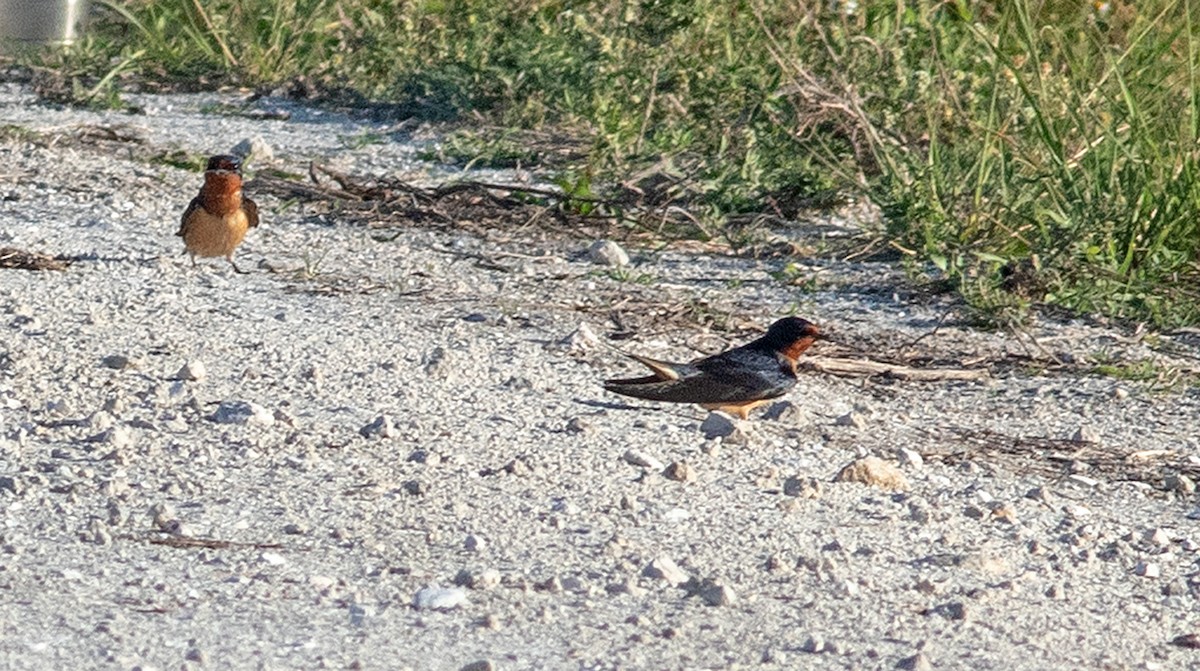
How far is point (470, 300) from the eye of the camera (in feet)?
20.1

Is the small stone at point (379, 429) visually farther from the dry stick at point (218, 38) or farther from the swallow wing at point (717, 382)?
the dry stick at point (218, 38)

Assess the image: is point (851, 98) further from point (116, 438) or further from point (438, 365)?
point (116, 438)

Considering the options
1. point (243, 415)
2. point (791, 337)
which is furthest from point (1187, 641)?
point (243, 415)

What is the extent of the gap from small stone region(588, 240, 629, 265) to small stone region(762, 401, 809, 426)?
190 cm

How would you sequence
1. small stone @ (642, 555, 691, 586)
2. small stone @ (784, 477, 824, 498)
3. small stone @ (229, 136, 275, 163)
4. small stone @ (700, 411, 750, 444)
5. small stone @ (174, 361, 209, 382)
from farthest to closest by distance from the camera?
small stone @ (229, 136, 275, 163), small stone @ (174, 361, 209, 382), small stone @ (700, 411, 750, 444), small stone @ (784, 477, 824, 498), small stone @ (642, 555, 691, 586)

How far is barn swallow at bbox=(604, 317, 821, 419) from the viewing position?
15.9ft

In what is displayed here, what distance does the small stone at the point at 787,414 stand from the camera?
4.93 meters

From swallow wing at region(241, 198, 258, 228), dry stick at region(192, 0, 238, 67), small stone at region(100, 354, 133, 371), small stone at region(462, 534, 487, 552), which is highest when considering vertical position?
small stone at region(462, 534, 487, 552)

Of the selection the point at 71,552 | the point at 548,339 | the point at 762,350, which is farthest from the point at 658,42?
the point at 71,552

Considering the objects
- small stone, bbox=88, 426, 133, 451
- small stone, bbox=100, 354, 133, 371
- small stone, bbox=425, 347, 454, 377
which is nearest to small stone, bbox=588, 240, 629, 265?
small stone, bbox=425, 347, 454, 377

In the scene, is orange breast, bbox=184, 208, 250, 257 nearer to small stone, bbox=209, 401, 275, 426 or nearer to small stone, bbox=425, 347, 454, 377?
small stone, bbox=425, 347, 454, 377

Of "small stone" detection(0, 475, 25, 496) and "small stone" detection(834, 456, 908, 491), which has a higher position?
"small stone" detection(834, 456, 908, 491)

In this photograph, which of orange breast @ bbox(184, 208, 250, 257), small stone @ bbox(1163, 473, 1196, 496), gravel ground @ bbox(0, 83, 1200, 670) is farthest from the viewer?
orange breast @ bbox(184, 208, 250, 257)

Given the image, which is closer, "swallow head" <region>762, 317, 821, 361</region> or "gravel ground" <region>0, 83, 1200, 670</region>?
"gravel ground" <region>0, 83, 1200, 670</region>
